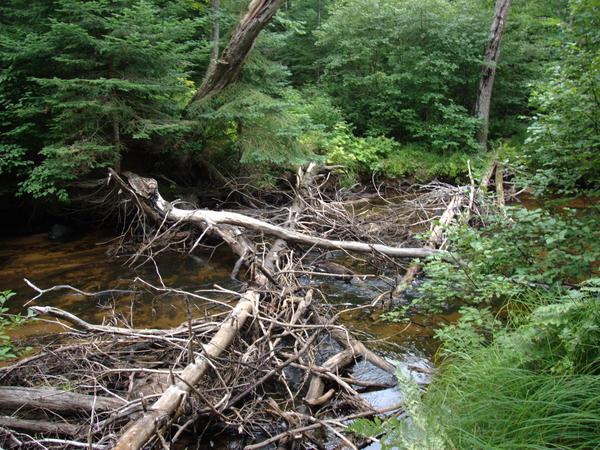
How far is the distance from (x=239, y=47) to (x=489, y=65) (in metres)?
7.76

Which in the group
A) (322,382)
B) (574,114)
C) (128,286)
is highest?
(574,114)

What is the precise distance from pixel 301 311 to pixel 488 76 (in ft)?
36.9

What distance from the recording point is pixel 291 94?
13055mm

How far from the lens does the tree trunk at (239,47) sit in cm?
809

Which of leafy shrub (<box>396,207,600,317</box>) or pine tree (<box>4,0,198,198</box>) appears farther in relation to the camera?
pine tree (<box>4,0,198,198</box>)

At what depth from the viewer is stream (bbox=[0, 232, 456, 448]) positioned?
4504 mm

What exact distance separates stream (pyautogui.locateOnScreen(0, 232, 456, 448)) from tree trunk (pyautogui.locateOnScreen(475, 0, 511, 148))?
874 cm

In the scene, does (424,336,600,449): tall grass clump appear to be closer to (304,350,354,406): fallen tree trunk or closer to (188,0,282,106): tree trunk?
(304,350,354,406): fallen tree trunk

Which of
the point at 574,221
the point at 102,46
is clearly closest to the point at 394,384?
the point at 574,221

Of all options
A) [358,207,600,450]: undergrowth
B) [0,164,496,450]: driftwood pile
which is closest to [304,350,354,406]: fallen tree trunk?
[0,164,496,450]: driftwood pile

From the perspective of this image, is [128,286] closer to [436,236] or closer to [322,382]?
[322,382]

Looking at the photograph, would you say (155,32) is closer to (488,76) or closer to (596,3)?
(596,3)

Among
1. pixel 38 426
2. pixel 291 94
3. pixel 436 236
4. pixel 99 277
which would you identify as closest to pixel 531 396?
pixel 38 426

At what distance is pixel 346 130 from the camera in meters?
12.6
